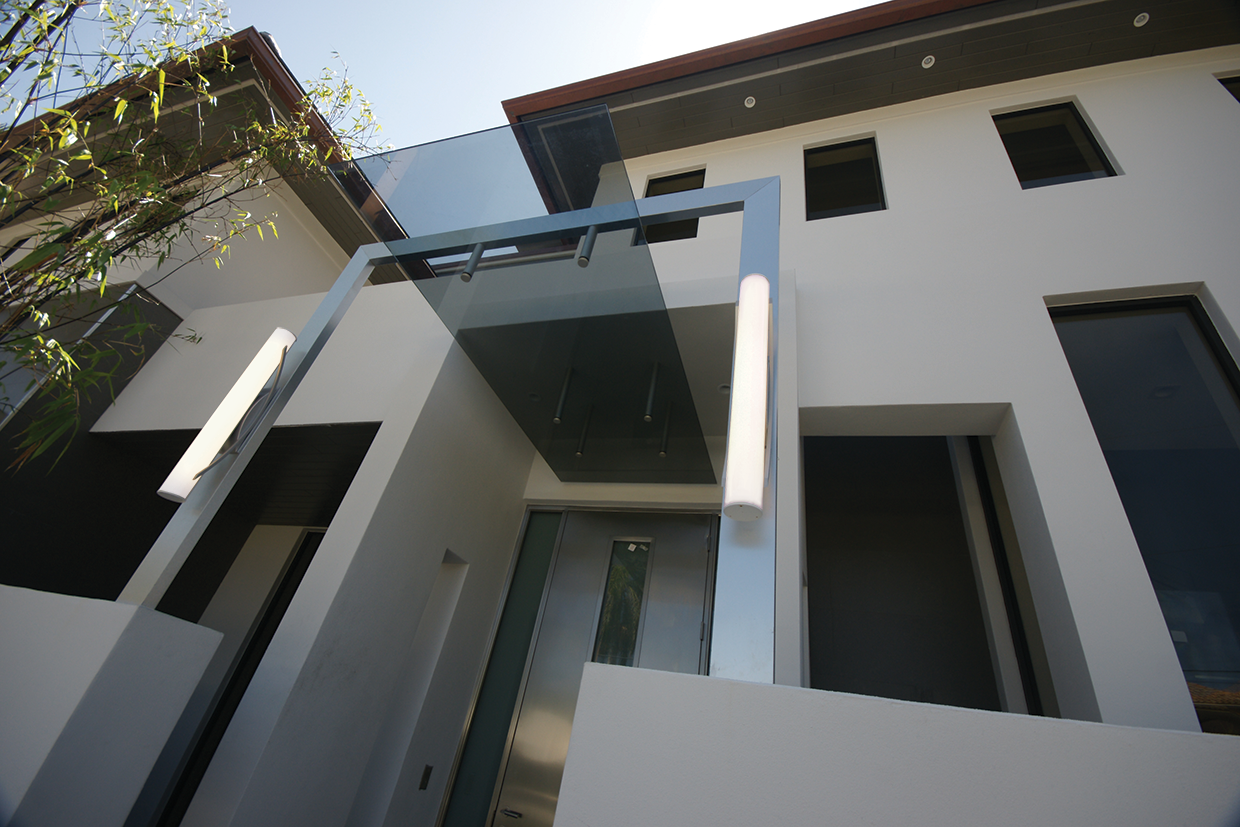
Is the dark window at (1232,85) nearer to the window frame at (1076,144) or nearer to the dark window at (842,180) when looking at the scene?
the window frame at (1076,144)

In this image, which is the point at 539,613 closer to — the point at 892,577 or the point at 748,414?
the point at 892,577

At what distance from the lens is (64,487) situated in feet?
14.5

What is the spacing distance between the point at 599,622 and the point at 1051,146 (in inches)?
198

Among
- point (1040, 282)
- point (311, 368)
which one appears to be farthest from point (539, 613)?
point (1040, 282)

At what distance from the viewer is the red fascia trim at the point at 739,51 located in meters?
4.83

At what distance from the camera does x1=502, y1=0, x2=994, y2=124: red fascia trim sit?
483 centimetres

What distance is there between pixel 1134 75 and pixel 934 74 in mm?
1441

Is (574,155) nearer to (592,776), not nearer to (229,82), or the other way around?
(592,776)

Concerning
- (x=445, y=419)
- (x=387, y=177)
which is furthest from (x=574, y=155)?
(x=445, y=419)

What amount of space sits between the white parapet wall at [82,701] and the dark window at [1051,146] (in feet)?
18.1

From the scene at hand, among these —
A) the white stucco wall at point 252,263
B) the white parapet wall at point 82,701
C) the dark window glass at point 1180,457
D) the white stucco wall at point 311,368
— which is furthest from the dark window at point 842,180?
the white parapet wall at point 82,701

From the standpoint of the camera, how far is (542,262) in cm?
296

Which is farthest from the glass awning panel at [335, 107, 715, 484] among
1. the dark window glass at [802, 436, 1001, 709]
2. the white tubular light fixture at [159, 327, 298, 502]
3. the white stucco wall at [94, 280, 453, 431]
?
the dark window glass at [802, 436, 1001, 709]

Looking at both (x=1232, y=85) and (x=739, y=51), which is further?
(x=739, y=51)
